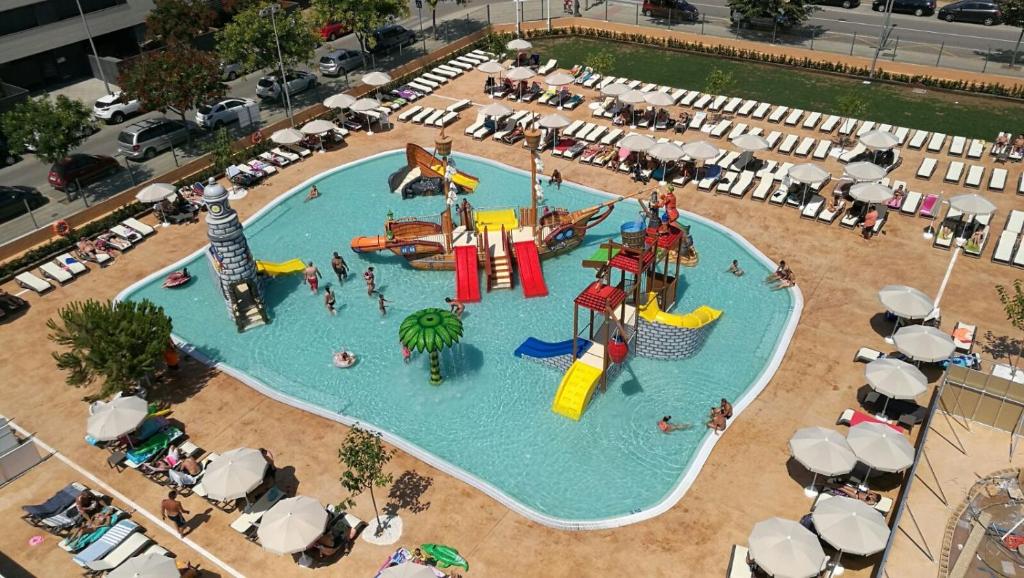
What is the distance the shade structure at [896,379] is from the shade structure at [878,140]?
1717 cm

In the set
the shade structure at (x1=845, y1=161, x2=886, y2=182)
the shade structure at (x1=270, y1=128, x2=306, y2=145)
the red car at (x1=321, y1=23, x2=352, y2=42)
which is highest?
the red car at (x1=321, y1=23, x2=352, y2=42)

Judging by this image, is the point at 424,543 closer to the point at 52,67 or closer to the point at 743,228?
the point at 743,228

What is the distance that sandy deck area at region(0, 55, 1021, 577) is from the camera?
21.7 m

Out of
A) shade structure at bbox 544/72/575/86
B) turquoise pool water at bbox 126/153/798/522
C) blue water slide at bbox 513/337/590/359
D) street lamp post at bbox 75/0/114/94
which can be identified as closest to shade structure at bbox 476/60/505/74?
shade structure at bbox 544/72/575/86

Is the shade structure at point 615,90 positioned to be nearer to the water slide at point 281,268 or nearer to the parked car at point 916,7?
the water slide at point 281,268

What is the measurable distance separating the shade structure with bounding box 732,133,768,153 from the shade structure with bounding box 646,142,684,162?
3.42 metres

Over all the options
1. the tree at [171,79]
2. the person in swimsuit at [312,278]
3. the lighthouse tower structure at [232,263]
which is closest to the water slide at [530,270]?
the person in swimsuit at [312,278]

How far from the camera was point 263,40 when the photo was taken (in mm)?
46781

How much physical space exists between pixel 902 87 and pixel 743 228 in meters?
23.3

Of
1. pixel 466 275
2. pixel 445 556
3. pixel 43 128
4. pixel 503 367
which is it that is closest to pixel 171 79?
pixel 43 128

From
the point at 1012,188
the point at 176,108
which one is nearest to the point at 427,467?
the point at 176,108

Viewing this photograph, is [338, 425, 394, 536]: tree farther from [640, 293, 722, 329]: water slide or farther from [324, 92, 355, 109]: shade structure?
[324, 92, 355, 109]: shade structure

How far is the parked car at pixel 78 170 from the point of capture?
134ft

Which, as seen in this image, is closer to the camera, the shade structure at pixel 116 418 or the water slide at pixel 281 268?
the shade structure at pixel 116 418
